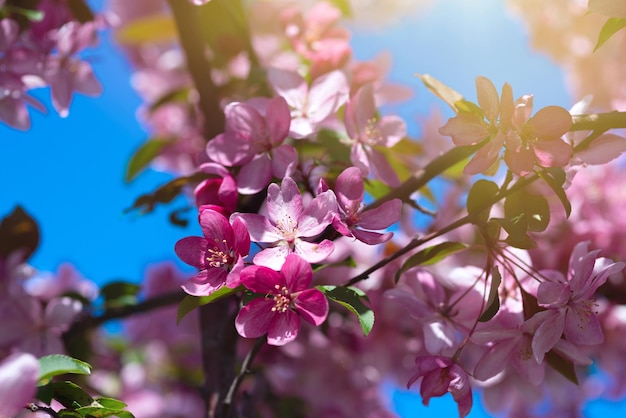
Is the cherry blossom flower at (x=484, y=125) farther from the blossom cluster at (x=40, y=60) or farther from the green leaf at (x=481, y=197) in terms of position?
the blossom cluster at (x=40, y=60)

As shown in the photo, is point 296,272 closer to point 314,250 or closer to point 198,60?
point 314,250

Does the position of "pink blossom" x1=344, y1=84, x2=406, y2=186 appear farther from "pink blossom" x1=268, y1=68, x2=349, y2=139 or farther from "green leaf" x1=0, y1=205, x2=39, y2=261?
"green leaf" x1=0, y1=205, x2=39, y2=261

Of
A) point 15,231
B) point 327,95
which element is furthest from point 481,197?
point 15,231

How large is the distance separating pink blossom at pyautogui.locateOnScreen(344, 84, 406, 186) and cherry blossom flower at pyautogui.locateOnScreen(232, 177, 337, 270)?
0.18 metres

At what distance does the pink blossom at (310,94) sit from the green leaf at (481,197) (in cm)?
22

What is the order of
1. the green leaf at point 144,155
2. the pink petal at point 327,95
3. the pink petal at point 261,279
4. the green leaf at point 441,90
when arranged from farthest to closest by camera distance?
the green leaf at point 144,155, the pink petal at point 327,95, the green leaf at point 441,90, the pink petal at point 261,279

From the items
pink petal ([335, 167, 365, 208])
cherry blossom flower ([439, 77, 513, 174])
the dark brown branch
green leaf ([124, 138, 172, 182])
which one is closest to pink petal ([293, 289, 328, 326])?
pink petal ([335, 167, 365, 208])

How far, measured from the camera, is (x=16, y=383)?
1.63 feet

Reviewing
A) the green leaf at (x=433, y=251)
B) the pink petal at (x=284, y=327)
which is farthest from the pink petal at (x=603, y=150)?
the pink petal at (x=284, y=327)

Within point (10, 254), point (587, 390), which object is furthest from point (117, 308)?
point (587, 390)

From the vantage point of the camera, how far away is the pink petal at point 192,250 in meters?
0.70

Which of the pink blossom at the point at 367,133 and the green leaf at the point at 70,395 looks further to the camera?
the pink blossom at the point at 367,133

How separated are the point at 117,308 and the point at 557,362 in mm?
790

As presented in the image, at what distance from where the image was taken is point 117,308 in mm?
1220
